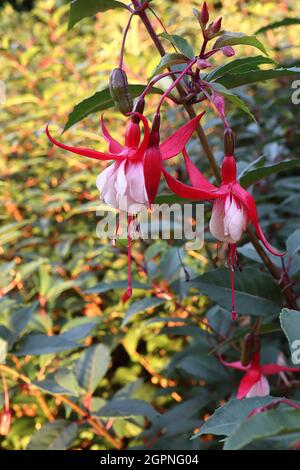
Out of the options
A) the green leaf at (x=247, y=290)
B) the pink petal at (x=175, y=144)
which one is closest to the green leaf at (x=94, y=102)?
the pink petal at (x=175, y=144)

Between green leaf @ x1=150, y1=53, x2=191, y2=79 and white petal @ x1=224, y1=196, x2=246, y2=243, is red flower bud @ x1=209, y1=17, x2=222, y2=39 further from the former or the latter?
white petal @ x1=224, y1=196, x2=246, y2=243

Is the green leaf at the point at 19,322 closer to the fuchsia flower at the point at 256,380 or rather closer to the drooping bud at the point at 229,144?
the fuchsia flower at the point at 256,380

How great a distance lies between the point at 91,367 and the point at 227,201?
Answer: 0.56 meters

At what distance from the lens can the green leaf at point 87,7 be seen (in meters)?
0.54

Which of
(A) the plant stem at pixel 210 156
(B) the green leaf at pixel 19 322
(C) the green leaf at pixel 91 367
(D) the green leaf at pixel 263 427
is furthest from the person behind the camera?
(C) the green leaf at pixel 91 367

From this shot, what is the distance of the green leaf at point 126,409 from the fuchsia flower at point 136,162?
41 cm

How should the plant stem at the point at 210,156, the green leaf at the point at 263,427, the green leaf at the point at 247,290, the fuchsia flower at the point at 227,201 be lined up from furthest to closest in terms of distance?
the green leaf at the point at 247,290
the plant stem at the point at 210,156
the fuchsia flower at the point at 227,201
the green leaf at the point at 263,427

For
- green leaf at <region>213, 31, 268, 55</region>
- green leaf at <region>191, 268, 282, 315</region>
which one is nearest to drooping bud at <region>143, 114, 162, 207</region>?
green leaf at <region>213, 31, 268, 55</region>

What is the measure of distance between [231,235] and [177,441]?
0.55m

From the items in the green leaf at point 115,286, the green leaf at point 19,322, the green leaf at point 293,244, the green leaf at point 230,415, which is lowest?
the green leaf at point 19,322

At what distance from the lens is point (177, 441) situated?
843 millimetres

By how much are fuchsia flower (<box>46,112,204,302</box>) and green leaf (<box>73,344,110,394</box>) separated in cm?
49
